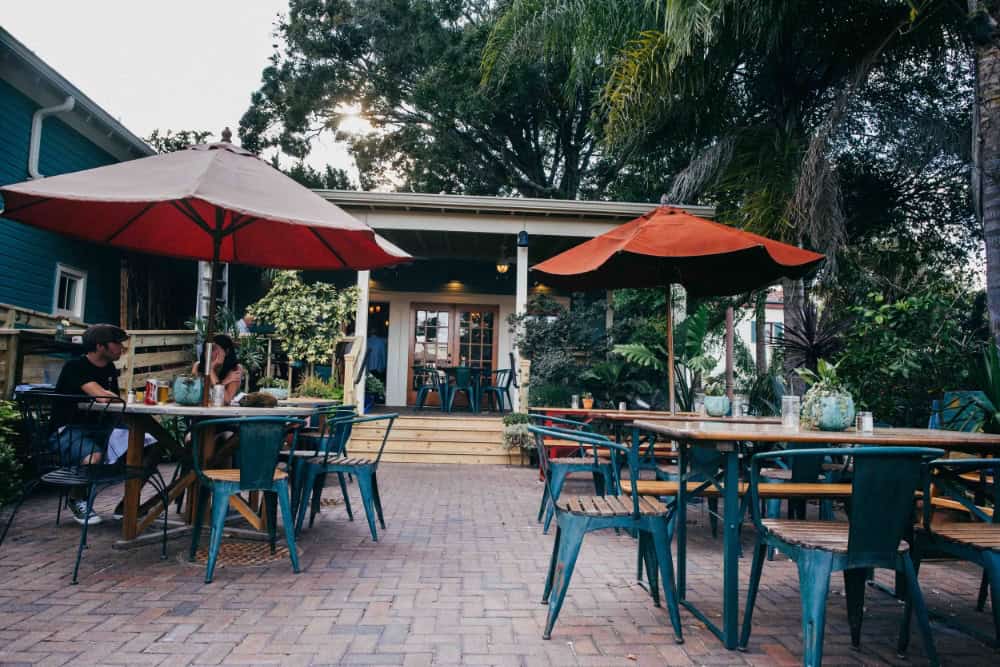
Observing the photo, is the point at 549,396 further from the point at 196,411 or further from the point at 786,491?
the point at 196,411

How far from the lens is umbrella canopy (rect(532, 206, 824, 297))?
13.5ft

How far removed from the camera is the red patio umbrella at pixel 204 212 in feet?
10.8

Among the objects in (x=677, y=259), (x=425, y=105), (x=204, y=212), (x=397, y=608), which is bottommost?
(x=397, y=608)

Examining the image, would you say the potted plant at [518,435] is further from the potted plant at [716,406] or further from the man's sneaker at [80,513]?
the man's sneaker at [80,513]

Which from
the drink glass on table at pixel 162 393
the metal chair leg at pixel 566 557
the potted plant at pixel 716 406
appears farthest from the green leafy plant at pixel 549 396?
the metal chair leg at pixel 566 557

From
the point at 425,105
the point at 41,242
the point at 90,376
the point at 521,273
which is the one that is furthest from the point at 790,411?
the point at 425,105

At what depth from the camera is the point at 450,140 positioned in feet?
53.1

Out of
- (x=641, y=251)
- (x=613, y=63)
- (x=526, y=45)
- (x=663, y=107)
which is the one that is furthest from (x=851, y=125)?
(x=641, y=251)

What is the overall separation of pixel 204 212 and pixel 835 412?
4.43m

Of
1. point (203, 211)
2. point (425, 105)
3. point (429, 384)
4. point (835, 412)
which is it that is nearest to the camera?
point (835, 412)

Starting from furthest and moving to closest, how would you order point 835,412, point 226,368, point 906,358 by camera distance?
point 906,358 < point 226,368 < point 835,412

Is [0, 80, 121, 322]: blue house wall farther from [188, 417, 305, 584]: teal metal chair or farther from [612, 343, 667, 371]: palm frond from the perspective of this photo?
[612, 343, 667, 371]: palm frond

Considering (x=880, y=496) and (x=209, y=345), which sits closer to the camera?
(x=880, y=496)

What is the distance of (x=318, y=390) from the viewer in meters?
8.35
